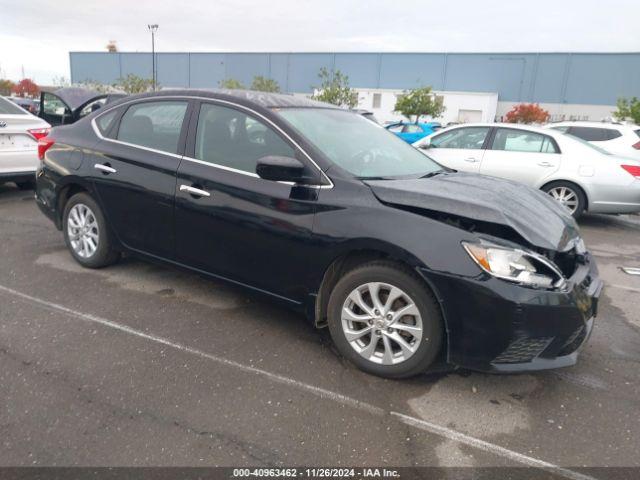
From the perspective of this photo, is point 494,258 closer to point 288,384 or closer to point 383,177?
point 383,177

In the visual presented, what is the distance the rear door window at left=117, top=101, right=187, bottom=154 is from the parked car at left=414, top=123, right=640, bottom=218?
4.76 meters

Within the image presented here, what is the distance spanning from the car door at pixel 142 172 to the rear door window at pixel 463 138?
546cm

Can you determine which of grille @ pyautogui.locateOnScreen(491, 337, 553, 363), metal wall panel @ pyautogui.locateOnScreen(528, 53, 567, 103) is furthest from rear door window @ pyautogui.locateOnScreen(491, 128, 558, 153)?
metal wall panel @ pyautogui.locateOnScreen(528, 53, 567, 103)

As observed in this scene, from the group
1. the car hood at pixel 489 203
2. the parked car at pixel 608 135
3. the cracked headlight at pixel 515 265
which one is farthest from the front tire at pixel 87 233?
the parked car at pixel 608 135

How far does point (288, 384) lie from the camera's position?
2959 mm

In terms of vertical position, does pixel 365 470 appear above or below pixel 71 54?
below

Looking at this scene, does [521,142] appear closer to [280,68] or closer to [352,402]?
[352,402]

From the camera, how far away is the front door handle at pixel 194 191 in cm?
352

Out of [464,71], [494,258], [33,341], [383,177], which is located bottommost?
[33,341]

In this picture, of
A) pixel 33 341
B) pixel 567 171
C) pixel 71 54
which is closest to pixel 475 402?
pixel 33 341

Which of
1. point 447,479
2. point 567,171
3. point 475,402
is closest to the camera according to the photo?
point 447,479

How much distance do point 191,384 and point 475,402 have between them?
1.67 metres

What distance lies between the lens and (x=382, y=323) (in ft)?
9.64

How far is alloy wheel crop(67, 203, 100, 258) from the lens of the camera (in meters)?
4.47
